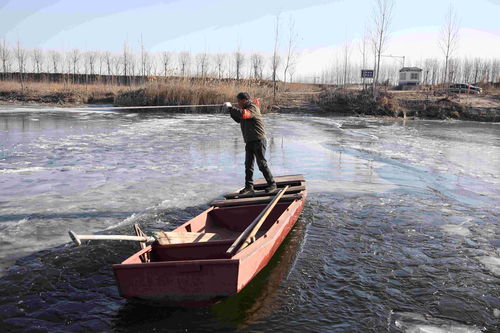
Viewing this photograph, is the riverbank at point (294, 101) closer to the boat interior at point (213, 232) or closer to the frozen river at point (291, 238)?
the frozen river at point (291, 238)

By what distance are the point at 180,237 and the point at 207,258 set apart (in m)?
0.42

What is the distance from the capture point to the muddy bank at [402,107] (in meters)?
32.0

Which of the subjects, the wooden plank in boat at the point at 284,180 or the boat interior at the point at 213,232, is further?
the wooden plank in boat at the point at 284,180

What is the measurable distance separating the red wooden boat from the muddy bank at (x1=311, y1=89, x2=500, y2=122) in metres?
28.0

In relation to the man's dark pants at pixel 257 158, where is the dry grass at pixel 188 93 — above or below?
above

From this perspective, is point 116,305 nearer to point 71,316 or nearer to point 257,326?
point 71,316

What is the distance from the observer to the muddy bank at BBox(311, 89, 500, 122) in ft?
105

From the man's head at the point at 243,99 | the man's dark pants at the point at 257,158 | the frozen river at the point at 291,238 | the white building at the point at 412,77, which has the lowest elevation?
the frozen river at the point at 291,238

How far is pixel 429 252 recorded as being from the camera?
573 centimetres

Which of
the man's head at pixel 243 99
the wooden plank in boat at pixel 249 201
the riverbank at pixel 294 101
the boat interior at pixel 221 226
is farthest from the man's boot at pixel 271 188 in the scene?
the riverbank at pixel 294 101

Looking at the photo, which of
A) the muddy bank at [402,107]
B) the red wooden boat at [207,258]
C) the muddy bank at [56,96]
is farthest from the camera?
the muddy bank at [56,96]

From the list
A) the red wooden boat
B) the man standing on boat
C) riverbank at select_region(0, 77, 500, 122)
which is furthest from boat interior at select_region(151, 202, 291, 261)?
riverbank at select_region(0, 77, 500, 122)

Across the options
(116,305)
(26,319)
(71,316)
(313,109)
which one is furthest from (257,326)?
(313,109)

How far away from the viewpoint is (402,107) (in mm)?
33438
